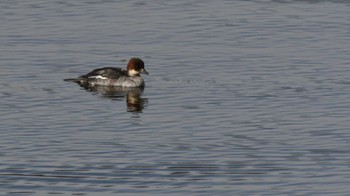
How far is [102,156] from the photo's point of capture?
22484mm

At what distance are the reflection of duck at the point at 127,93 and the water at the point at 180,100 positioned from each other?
8cm

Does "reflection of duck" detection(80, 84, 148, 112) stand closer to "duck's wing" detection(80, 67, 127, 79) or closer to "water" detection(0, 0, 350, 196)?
"water" detection(0, 0, 350, 196)

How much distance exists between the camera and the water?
832 inches

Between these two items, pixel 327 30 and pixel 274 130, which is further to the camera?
pixel 327 30

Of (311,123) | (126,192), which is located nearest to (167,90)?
(311,123)

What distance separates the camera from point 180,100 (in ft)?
93.5

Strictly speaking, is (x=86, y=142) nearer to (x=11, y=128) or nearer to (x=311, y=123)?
(x=11, y=128)

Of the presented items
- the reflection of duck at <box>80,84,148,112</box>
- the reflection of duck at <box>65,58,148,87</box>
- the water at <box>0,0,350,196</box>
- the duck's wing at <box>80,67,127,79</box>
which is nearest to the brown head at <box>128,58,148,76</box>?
the reflection of duck at <box>65,58,148,87</box>

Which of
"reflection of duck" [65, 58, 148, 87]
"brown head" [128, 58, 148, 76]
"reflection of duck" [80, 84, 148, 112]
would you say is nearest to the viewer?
"reflection of duck" [80, 84, 148, 112]

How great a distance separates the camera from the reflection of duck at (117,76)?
3112cm

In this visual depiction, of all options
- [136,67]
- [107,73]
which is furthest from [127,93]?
[136,67]

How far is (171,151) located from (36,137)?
109 inches

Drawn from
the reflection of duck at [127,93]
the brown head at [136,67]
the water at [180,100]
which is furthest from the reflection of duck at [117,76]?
the water at [180,100]

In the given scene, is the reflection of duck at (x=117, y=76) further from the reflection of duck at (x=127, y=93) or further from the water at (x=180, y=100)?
the water at (x=180, y=100)
